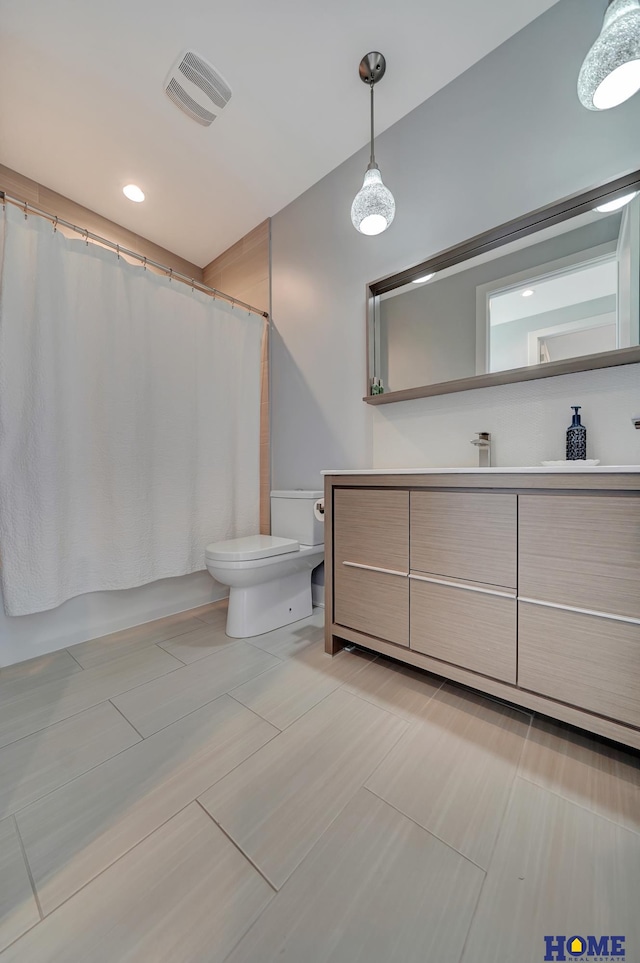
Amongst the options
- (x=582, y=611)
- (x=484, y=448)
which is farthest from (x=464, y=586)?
(x=484, y=448)

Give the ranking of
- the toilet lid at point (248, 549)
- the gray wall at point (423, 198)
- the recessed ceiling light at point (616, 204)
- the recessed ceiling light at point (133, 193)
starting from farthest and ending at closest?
1. the recessed ceiling light at point (133, 193)
2. the toilet lid at point (248, 549)
3. the gray wall at point (423, 198)
4. the recessed ceiling light at point (616, 204)

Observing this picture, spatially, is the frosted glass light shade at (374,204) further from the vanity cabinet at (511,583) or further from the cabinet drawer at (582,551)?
the cabinet drawer at (582,551)

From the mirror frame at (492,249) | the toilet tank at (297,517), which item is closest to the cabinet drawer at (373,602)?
the toilet tank at (297,517)

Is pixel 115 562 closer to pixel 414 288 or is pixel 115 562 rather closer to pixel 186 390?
pixel 186 390

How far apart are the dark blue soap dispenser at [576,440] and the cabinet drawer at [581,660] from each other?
0.56m

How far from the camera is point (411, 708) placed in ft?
3.89

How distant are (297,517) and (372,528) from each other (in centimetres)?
70

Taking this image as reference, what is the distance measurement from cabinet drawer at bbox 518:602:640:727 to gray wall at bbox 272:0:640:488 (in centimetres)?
80

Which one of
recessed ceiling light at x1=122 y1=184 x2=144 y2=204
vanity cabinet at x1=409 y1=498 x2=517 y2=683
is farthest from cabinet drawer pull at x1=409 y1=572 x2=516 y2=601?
recessed ceiling light at x1=122 y1=184 x2=144 y2=204

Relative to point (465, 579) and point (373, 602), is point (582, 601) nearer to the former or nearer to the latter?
point (465, 579)

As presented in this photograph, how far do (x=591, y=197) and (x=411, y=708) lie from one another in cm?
186

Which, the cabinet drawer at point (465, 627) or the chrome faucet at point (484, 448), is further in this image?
the chrome faucet at point (484, 448)

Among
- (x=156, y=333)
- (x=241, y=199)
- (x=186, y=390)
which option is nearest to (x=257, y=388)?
(x=186, y=390)

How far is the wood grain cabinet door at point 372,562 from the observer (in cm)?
132
